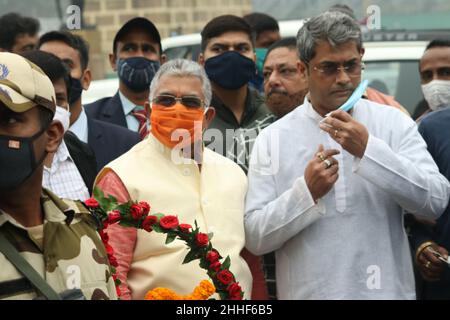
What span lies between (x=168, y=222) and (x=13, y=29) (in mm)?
3917

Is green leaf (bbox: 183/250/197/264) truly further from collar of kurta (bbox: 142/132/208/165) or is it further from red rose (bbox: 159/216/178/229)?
collar of kurta (bbox: 142/132/208/165)

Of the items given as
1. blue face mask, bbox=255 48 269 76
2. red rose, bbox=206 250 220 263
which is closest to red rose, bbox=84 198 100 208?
red rose, bbox=206 250 220 263

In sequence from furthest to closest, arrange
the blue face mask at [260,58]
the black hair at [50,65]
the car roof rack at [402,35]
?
the car roof rack at [402,35] < the blue face mask at [260,58] < the black hair at [50,65]

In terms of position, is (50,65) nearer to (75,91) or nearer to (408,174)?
(75,91)

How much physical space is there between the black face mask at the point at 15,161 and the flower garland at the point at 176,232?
740 millimetres

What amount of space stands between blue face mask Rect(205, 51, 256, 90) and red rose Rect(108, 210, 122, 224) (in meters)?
2.06

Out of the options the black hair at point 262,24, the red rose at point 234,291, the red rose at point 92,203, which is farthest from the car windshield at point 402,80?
the red rose at point 92,203

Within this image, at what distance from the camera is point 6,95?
3.09 metres

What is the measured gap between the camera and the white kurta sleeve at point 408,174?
4.65 metres

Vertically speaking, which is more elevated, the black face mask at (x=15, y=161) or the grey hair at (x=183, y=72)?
the grey hair at (x=183, y=72)

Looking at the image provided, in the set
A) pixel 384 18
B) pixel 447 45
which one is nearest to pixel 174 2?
pixel 384 18

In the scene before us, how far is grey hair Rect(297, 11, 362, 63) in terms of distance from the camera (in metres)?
4.97

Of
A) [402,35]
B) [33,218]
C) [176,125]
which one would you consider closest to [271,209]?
[176,125]

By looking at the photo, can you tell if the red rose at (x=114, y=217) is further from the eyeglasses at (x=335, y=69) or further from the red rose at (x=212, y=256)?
the eyeglasses at (x=335, y=69)
